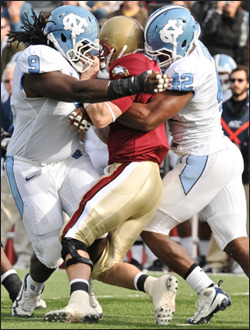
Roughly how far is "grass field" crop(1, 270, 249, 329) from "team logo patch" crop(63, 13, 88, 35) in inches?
68.1

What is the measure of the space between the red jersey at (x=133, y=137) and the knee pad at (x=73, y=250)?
0.59 metres

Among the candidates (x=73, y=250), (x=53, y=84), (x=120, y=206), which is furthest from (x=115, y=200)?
(x=53, y=84)

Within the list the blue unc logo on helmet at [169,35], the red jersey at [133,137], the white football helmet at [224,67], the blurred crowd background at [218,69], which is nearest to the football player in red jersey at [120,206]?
the red jersey at [133,137]

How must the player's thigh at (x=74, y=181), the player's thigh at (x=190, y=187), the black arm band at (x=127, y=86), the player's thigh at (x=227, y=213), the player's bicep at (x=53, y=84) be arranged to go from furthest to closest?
the player's thigh at (x=227, y=213) < the player's thigh at (x=190, y=187) < the player's thigh at (x=74, y=181) < the player's bicep at (x=53, y=84) < the black arm band at (x=127, y=86)

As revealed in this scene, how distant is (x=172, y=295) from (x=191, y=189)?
77cm

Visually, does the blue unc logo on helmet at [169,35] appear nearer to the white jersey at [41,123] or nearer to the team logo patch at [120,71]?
the team logo patch at [120,71]

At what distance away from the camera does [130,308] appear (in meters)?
5.38

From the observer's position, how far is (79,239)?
13.1 ft

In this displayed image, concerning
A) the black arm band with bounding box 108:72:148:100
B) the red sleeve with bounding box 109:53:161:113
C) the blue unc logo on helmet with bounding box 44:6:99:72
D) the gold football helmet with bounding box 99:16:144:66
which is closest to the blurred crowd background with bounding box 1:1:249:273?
the gold football helmet with bounding box 99:16:144:66

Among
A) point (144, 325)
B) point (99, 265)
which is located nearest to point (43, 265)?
point (99, 265)

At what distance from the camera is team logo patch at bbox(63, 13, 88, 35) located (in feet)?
13.9

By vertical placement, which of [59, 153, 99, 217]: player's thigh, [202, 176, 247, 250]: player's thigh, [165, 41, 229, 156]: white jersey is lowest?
[202, 176, 247, 250]: player's thigh

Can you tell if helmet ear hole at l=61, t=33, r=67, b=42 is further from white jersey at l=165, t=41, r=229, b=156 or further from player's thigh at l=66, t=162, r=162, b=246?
player's thigh at l=66, t=162, r=162, b=246

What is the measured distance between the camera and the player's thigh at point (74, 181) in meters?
4.33
